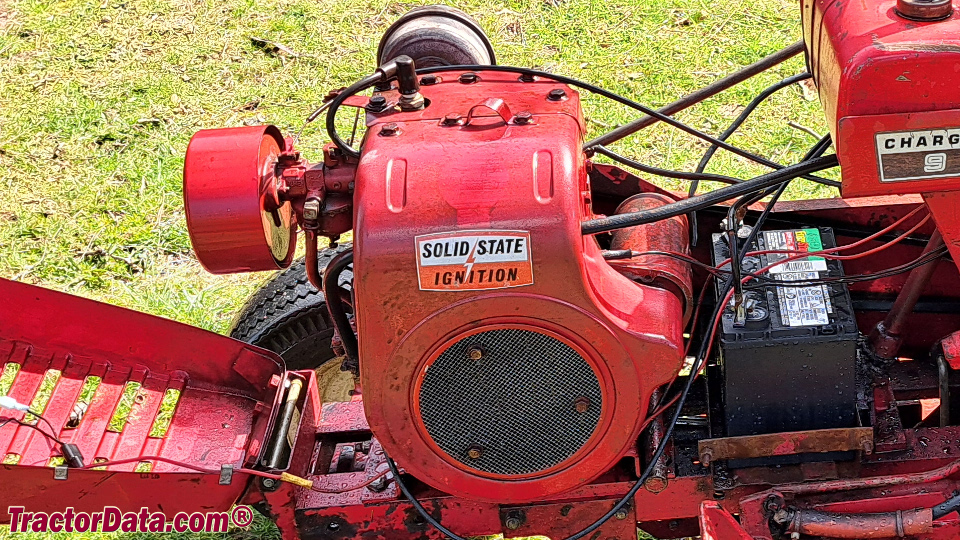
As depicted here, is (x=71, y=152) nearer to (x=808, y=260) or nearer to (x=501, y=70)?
(x=501, y=70)

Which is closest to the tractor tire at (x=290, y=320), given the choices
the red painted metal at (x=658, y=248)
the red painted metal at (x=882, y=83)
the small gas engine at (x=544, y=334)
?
the small gas engine at (x=544, y=334)

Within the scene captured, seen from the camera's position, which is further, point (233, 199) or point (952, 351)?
point (952, 351)

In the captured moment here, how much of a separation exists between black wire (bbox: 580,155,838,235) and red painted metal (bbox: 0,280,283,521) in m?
1.10

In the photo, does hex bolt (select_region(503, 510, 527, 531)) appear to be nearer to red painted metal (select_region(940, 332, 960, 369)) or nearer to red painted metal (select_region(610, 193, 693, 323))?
red painted metal (select_region(610, 193, 693, 323))

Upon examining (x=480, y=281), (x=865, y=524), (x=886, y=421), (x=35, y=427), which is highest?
(x=480, y=281)

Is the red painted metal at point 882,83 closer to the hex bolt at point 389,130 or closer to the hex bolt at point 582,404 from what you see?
the hex bolt at point 582,404

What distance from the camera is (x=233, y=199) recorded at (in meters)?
2.40

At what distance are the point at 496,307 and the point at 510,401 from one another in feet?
0.93

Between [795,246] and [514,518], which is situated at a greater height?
[795,246]

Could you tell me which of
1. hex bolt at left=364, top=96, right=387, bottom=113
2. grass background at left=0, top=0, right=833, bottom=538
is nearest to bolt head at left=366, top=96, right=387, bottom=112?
hex bolt at left=364, top=96, right=387, bottom=113

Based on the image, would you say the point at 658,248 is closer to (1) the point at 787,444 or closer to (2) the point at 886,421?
(1) the point at 787,444

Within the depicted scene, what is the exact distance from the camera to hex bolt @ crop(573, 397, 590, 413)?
96.6 inches

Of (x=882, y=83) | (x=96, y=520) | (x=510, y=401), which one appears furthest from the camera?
(x=96, y=520)

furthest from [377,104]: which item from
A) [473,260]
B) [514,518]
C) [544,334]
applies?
[514,518]
